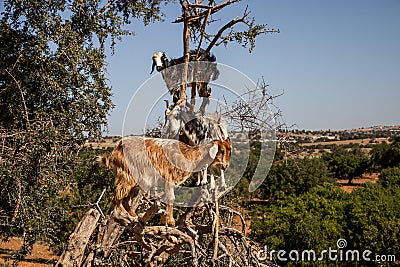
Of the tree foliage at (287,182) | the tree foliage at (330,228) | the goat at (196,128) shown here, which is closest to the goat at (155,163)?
the goat at (196,128)

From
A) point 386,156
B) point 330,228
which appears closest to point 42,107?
point 330,228

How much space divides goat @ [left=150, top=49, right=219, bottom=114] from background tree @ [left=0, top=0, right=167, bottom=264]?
1916 mm

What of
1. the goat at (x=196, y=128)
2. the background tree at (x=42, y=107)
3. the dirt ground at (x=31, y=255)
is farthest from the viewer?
the dirt ground at (x=31, y=255)

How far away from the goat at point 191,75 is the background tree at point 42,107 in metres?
1.92

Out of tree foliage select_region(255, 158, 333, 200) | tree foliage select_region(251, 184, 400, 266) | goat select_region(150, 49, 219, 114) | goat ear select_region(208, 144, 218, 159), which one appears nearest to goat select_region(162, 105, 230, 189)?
goat select_region(150, 49, 219, 114)

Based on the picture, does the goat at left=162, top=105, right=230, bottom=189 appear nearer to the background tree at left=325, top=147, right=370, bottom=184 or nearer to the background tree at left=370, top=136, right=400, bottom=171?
the background tree at left=325, top=147, right=370, bottom=184

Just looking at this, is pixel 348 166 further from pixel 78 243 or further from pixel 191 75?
pixel 78 243

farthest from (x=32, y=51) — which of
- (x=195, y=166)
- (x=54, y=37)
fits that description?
(x=195, y=166)

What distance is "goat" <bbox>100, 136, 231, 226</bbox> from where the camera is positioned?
13.1 ft

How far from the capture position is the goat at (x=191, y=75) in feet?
14.7

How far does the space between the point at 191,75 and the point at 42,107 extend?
303cm

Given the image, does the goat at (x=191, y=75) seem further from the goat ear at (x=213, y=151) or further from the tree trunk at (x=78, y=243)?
the tree trunk at (x=78, y=243)

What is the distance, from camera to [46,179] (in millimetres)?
6016

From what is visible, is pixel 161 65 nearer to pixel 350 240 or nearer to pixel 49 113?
pixel 49 113
